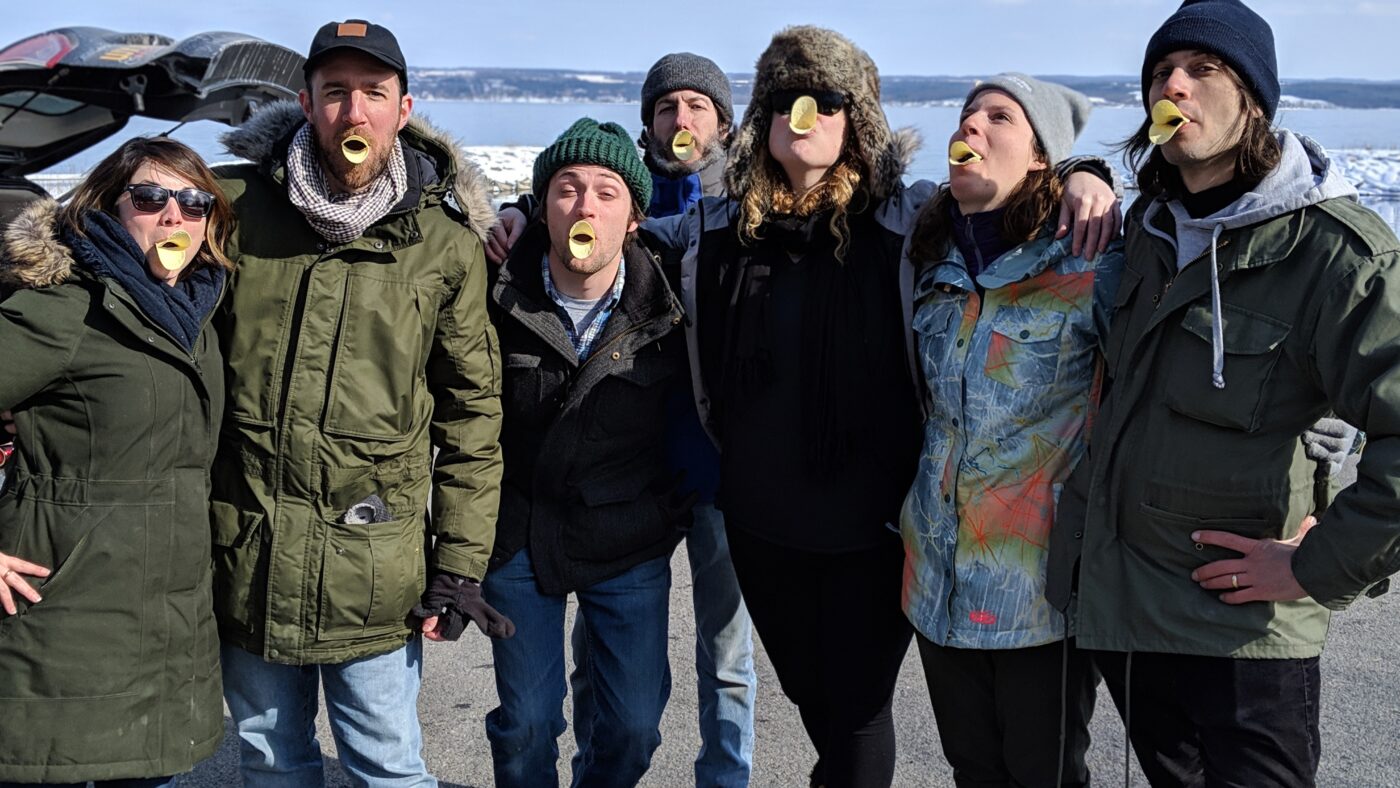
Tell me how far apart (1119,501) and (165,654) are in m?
1.94

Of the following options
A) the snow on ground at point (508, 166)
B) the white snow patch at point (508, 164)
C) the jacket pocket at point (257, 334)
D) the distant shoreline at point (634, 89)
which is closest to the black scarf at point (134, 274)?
the jacket pocket at point (257, 334)

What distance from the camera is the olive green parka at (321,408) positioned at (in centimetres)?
255

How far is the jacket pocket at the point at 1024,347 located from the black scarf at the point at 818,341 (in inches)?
13.6

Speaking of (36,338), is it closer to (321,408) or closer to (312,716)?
(321,408)

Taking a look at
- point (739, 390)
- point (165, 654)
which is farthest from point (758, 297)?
point (165, 654)

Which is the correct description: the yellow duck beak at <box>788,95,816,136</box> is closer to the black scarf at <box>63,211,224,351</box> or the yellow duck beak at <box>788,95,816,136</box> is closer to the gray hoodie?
the gray hoodie

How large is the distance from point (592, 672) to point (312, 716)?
0.69 meters

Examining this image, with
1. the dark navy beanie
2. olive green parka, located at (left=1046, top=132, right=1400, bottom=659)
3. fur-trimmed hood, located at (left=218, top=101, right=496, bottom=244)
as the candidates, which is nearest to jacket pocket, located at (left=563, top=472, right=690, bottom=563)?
fur-trimmed hood, located at (left=218, top=101, right=496, bottom=244)

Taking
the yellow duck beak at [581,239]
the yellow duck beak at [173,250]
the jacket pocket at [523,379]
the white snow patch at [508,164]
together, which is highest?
the yellow duck beak at [173,250]

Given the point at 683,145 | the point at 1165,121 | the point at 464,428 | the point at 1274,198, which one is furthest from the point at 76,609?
the point at 1274,198

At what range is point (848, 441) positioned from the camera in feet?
9.04

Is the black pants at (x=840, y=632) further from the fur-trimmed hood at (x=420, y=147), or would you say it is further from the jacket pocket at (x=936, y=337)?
the fur-trimmed hood at (x=420, y=147)

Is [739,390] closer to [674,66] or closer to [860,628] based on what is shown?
[860,628]

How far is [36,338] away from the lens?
227 cm
